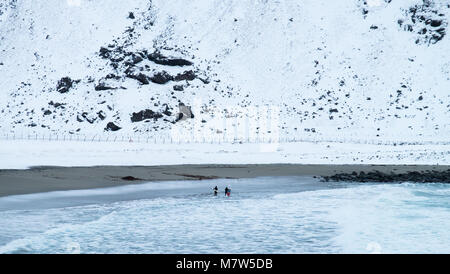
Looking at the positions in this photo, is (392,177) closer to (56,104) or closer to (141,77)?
(141,77)

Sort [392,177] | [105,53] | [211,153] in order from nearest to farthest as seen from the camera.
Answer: [392,177] → [211,153] → [105,53]

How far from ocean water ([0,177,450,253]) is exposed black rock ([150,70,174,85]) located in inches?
2202

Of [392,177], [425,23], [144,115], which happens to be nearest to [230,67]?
[144,115]

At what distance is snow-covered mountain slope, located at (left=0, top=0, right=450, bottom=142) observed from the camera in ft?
245

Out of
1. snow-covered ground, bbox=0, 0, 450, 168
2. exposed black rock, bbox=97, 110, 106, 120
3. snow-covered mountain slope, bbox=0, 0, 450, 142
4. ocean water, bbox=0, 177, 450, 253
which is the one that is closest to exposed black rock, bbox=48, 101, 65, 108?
snow-covered mountain slope, bbox=0, 0, 450, 142

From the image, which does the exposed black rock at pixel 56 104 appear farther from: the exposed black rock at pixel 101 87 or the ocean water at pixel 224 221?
the ocean water at pixel 224 221

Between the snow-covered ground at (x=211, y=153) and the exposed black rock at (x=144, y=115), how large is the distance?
2075 centimetres

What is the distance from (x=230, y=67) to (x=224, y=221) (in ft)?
237

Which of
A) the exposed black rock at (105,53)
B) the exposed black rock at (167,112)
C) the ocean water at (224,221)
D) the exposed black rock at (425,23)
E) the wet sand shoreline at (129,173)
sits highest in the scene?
the exposed black rock at (425,23)

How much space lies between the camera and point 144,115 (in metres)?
74.2

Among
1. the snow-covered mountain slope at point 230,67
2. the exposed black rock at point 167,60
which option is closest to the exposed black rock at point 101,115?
the snow-covered mountain slope at point 230,67

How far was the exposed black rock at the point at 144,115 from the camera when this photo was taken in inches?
2901

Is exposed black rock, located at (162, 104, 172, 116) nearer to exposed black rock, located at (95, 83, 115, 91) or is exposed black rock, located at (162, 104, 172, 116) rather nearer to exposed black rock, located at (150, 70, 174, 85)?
exposed black rock, located at (150, 70, 174, 85)

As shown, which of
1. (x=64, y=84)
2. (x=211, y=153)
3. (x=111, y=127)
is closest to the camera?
(x=211, y=153)
